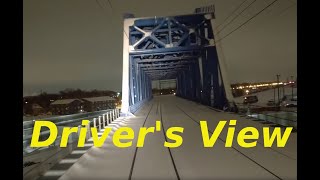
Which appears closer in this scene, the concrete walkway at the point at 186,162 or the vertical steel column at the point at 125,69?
the concrete walkway at the point at 186,162

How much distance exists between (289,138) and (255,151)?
3.21 metres

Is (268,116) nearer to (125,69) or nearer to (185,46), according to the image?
(125,69)

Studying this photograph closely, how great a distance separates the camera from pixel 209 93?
3741cm

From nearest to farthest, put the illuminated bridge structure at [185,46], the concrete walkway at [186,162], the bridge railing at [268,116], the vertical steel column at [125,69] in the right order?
the concrete walkway at [186,162] < the bridge railing at [268,116] < the vertical steel column at [125,69] < the illuminated bridge structure at [185,46]

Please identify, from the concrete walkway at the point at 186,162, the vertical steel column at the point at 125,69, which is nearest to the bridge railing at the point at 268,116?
the concrete walkway at the point at 186,162

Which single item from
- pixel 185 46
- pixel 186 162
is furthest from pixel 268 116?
pixel 186 162

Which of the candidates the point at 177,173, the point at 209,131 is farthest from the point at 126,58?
the point at 177,173

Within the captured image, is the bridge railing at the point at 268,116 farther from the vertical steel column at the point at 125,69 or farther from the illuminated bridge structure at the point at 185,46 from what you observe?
the vertical steel column at the point at 125,69

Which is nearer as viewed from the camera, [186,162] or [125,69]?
[186,162]

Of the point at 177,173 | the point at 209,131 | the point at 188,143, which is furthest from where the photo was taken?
the point at 209,131

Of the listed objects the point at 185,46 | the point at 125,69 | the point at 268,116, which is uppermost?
the point at 185,46

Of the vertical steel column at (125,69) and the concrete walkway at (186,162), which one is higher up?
the vertical steel column at (125,69)

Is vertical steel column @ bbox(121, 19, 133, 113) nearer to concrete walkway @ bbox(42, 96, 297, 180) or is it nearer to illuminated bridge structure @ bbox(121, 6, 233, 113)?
illuminated bridge structure @ bbox(121, 6, 233, 113)
